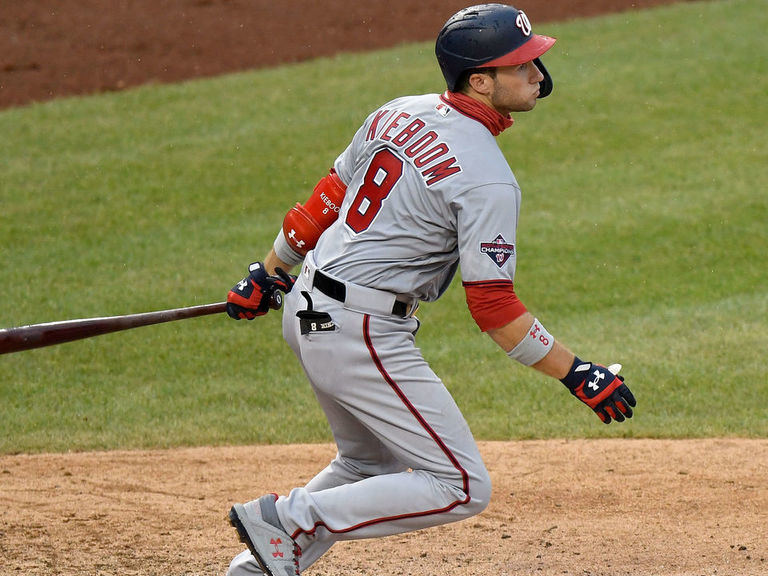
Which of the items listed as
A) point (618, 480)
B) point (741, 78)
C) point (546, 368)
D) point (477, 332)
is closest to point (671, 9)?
point (741, 78)

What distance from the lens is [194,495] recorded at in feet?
18.8

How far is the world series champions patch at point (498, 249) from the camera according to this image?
3.58 meters

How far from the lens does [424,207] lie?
372cm

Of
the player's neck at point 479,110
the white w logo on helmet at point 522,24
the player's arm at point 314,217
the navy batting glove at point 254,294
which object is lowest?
the navy batting glove at point 254,294

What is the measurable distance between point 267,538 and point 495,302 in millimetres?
1182

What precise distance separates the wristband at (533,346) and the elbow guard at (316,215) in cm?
101

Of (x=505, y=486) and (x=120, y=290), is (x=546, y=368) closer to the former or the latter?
(x=505, y=486)

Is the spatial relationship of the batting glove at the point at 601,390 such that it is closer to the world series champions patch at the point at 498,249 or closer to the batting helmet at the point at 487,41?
the world series champions patch at the point at 498,249

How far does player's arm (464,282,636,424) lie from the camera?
3.63m

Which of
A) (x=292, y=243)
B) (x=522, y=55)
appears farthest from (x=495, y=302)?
(x=292, y=243)

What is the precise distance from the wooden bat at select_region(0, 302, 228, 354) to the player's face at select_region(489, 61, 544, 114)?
143cm

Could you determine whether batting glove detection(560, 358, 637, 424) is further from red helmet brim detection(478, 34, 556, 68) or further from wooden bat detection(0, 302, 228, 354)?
wooden bat detection(0, 302, 228, 354)

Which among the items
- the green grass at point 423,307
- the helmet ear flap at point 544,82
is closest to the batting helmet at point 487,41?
the helmet ear flap at point 544,82

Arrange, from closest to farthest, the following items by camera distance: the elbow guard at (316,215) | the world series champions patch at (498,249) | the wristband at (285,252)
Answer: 1. the world series champions patch at (498,249)
2. the elbow guard at (316,215)
3. the wristband at (285,252)
